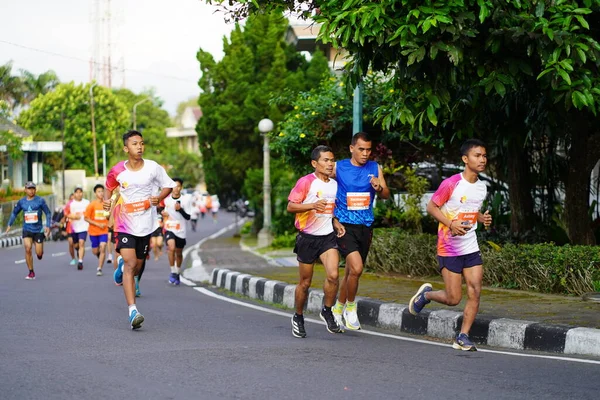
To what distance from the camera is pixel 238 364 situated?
7.36 meters

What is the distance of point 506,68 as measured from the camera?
388 inches

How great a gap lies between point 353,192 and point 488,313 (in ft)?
5.97

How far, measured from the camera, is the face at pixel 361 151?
9.47 metres

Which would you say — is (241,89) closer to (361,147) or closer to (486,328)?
(361,147)

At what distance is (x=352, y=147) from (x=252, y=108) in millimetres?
25158

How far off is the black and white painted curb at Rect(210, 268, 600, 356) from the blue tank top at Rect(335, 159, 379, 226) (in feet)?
3.75

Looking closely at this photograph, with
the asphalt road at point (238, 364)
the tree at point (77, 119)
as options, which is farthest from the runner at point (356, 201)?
the tree at point (77, 119)

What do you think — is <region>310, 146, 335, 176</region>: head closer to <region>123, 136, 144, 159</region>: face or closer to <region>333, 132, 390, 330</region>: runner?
→ <region>333, 132, 390, 330</region>: runner

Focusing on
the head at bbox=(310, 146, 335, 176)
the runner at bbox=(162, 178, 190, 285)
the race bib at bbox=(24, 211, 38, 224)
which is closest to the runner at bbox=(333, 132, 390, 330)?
the head at bbox=(310, 146, 335, 176)

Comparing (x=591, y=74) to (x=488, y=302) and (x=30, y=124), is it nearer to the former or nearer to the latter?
(x=488, y=302)

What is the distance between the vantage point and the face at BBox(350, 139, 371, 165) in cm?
947

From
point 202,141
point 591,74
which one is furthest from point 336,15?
point 202,141

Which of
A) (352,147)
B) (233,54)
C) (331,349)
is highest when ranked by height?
(233,54)

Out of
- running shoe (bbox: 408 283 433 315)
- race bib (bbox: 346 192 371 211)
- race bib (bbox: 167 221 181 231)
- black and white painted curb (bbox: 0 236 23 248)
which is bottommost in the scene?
black and white painted curb (bbox: 0 236 23 248)
